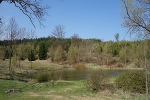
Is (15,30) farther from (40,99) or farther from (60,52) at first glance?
(60,52)

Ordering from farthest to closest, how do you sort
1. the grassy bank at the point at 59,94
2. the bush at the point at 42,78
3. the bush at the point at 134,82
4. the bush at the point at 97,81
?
the bush at the point at 42,78 → the bush at the point at 134,82 → the bush at the point at 97,81 → the grassy bank at the point at 59,94

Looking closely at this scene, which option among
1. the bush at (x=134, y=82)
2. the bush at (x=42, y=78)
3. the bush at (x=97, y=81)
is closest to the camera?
the bush at (x=97, y=81)

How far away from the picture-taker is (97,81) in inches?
360

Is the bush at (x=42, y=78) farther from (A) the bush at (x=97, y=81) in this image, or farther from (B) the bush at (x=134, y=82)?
(B) the bush at (x=134, y=82)

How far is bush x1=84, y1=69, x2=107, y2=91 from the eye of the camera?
9.13 m

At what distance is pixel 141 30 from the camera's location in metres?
5.82

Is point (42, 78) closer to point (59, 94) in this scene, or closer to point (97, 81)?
point (97, 81)

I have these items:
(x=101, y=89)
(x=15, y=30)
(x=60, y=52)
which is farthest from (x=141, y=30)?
(x=60, y=52)

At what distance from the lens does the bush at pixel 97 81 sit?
360 inches

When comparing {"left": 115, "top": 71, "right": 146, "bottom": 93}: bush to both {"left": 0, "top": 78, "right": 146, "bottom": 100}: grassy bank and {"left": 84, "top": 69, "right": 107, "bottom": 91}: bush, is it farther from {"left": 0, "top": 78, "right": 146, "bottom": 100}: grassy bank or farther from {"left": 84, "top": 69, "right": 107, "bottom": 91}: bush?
{"left": 84, "top": 69, "right": 107, "bottom": 91}: bush

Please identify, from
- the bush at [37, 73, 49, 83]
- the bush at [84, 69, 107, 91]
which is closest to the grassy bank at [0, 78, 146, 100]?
the bush at [84, 69, 107, 91]

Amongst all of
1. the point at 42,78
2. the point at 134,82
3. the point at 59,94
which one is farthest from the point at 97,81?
the point at 42,78

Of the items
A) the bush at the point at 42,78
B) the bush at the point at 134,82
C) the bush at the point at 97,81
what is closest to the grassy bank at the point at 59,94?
the bush at the point at 97,81

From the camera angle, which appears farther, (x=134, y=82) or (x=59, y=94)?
(x=134, y=82)
